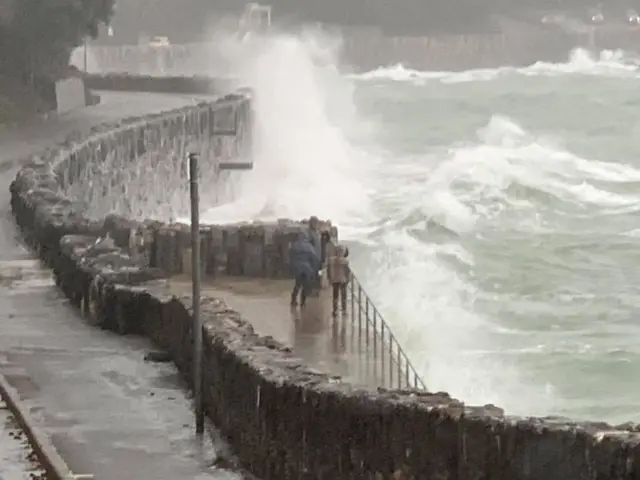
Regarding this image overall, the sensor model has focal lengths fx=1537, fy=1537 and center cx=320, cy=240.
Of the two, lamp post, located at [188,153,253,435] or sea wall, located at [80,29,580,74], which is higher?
sea wall, located at [80,29,580,74]

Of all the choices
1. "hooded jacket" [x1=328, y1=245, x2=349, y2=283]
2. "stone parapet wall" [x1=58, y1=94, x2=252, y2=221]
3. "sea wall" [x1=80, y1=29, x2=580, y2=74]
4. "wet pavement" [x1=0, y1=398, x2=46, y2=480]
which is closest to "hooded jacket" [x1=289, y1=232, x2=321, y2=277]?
"hooded jacket" [x1=328, y1=245, x2=349, y2=283]

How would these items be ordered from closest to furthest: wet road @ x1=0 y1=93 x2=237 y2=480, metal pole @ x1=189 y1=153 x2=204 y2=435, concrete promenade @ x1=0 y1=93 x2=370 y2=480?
metal pole @ x1=189 y1=153 x2=204 y2=435
wet road @ x1=0 y1=93 x2=237 y2=480
concrete promenade @ x1=0 y1=93 x2=370 y2=480

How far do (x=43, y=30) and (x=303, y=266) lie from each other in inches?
1158

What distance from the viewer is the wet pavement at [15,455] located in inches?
437

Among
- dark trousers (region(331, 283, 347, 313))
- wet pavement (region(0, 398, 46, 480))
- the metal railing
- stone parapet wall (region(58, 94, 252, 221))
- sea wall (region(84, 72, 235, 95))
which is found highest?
sea wall (region(84, 72, 235, 95))

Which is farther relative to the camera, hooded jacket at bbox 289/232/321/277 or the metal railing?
hooded jacket at bbox 289/232/321/277

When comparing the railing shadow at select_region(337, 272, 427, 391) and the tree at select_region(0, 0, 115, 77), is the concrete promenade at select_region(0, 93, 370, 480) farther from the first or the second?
the tree at select_region(0, 0, 115, 77)

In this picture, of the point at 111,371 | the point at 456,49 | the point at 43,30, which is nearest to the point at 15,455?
the point at 111,371

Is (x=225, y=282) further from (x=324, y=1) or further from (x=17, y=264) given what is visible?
(x=324, y=1)

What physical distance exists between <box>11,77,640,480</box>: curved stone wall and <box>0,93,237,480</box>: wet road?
0.99 feet

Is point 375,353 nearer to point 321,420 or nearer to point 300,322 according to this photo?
point 300,322

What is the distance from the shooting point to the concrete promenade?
40.0ft


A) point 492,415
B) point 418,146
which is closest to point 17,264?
point 492,415

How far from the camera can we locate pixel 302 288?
1861 cm
